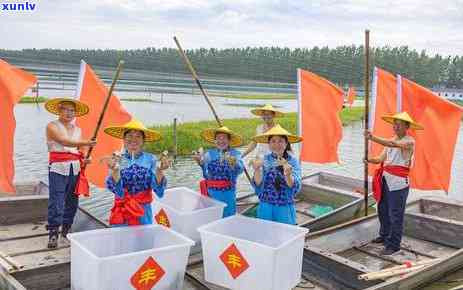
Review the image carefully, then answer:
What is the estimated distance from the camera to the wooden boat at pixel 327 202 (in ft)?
27.2

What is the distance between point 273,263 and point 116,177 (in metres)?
2.02

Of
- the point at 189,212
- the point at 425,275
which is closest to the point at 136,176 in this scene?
the point at 189,212

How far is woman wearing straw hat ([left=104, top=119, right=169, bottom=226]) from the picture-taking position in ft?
17.5

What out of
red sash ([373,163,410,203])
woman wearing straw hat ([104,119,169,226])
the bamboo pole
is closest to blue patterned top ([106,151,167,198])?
woman wearing straw hat ([104,119,169,226])

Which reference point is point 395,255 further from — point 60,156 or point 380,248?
point 60,156

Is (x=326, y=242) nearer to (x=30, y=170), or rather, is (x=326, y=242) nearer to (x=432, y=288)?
(x=432, y=288)

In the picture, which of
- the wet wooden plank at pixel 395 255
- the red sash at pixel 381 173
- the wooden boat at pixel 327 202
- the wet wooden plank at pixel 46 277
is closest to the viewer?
the wet wooden plank at pixel 46 277

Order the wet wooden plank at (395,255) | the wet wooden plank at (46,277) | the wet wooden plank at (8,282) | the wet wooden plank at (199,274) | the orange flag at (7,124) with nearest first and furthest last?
1. the wet wooden plank at (8,282)
2. the wet wooden plank at (46,277)
3. the wet wooden plank at (199,274)
4. the orange flag at (7,124)
5. the wet wooden plank at (395,255)

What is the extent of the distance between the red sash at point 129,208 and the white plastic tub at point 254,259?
80 centimetres

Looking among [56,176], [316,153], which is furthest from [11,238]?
[316,153]

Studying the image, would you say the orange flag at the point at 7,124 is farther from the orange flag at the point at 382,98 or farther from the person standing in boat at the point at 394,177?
the orange flag at the point at 382,98

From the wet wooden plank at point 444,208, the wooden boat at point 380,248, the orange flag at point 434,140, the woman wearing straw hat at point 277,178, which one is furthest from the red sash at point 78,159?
the wet wooden plank at point 444,208

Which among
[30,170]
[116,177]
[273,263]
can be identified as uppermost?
[116,177]

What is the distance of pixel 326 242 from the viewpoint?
6.95m
